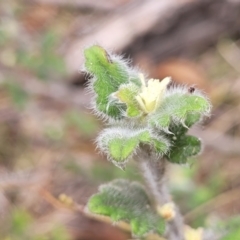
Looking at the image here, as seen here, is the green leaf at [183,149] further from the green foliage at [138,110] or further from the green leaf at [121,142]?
the green leaf at [121,142]

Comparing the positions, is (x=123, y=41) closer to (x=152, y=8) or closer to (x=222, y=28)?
(x=152, y=8)

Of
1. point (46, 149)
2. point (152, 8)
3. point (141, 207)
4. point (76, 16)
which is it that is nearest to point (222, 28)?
point (152, 8)

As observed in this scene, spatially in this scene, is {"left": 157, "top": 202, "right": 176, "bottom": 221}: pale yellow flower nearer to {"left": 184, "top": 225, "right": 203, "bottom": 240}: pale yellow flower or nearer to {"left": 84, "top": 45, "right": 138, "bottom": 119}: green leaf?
{"left": 184, "top": 225, "right": 203, "bottom": 240}: pale yellow flower

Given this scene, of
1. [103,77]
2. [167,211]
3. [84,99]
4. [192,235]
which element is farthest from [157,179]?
[84,99]

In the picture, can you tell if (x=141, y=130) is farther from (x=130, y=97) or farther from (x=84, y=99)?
(x=84, y=99)

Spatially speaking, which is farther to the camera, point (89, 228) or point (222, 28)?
point (222, 28)

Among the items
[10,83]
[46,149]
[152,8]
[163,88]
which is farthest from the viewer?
[152,8]

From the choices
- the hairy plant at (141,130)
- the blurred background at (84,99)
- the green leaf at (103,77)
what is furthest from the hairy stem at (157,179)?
the blurred background at (84,99)
